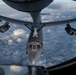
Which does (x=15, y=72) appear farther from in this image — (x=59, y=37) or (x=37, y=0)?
(x=59, y=37)

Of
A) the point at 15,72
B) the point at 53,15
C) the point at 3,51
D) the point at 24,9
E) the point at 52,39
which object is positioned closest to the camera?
the point at 15,72

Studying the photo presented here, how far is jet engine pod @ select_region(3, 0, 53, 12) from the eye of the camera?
14814mm

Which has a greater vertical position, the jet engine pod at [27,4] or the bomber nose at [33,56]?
the jet engine pod at [27,4]

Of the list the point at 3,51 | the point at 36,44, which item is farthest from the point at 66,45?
the point at 36,44

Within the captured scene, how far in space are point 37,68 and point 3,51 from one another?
133115 mm

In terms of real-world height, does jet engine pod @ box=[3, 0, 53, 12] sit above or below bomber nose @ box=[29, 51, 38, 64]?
above

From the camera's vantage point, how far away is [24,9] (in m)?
15.8

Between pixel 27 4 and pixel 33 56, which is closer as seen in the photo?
pixel 27 4

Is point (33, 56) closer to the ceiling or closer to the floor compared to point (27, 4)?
closer to the floor

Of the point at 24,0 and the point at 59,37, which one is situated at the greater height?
the point at 24,0

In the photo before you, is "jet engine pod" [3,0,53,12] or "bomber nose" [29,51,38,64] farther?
"bomber nose" [29,51,38,64]

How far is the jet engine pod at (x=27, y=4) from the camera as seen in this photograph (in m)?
14.8

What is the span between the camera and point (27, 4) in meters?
15.5

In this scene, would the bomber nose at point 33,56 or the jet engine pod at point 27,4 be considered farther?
the bomber nose at point 33,56
